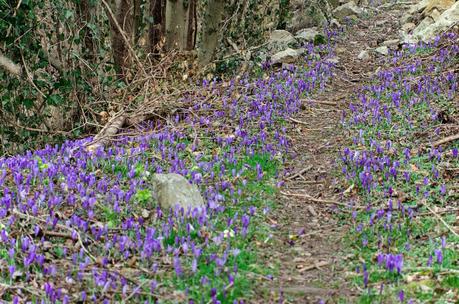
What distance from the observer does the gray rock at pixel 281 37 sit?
12.7m

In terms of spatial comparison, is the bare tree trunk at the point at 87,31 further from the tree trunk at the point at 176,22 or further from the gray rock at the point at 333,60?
the gray rock at the point at 333,60

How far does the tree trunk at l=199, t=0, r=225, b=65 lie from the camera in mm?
10797

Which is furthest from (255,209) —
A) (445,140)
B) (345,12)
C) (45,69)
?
(345,12)

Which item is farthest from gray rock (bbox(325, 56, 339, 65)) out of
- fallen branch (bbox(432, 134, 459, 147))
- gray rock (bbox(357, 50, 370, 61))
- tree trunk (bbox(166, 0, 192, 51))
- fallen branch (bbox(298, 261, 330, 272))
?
fallen branch (bbox(298, 261, 330, 272))

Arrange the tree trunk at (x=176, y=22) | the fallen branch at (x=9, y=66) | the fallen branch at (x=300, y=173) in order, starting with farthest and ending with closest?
the tree trunk at (x=176, y=22) → the fallen branch at (x=9, y=66) → the fallen branch at (x=300, y=173)

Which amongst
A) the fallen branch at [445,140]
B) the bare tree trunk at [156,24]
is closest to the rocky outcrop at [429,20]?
the bare tree trunk at [156,24]

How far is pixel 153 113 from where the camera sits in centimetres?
824

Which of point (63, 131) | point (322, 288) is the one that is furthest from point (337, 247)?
point (63, 131)

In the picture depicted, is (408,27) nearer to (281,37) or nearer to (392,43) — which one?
(392,43)

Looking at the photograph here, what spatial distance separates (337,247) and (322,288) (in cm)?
72

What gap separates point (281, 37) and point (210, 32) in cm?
276

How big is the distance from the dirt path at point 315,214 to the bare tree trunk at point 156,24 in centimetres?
321

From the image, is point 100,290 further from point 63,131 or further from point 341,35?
point 341,35

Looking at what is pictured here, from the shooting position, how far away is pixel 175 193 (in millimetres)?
4754
